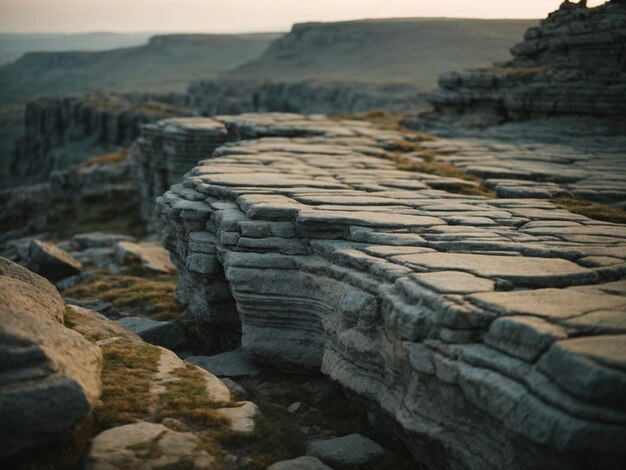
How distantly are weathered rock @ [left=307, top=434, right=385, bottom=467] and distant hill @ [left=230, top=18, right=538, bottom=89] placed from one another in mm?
70944

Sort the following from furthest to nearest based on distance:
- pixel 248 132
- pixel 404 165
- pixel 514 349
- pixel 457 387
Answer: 1. pixel 248 132
2. pixel 404 165
3. pixel 457 387
4. pixel 514 349

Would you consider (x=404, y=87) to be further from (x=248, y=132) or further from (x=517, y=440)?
(x=517, y=440)

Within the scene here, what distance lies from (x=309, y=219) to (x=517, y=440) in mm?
3105

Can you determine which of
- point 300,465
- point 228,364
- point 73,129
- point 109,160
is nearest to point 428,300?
point 300,465

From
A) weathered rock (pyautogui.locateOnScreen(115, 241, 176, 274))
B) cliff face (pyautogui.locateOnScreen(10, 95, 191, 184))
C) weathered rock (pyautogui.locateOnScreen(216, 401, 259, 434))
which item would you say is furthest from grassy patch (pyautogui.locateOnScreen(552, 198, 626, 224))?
cliff face (pyautogui.locateOnScreen(10, 95, 191, 184))

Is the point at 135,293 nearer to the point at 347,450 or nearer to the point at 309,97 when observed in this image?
the point at 347,450

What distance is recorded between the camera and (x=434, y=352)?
4348 millimetres

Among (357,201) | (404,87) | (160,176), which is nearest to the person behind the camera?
(357,201)

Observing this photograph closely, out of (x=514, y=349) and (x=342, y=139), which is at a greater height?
(x=342, y=139)

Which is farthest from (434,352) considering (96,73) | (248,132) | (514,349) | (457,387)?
(96,73)

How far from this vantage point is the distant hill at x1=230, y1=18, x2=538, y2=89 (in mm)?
84062

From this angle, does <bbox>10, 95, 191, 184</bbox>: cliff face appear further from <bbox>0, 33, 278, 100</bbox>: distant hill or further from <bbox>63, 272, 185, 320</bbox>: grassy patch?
<bbox>0, 33, 278, 100</bbox>: distant hill

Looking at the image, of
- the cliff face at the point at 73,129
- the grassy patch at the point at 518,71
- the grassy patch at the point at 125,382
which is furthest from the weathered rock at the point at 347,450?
the cliff face at the point at 73,129

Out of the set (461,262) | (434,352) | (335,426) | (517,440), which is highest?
(461,262)
